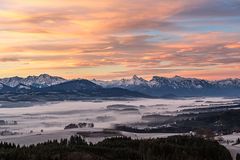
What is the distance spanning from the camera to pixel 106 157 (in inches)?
5217

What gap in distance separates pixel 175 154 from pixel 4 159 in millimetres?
48818

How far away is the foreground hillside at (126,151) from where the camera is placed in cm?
12356

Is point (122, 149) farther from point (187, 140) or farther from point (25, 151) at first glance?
point (187, 140)

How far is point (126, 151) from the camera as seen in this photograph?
A: 5581 inches

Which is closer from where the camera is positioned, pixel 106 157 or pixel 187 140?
pixel 106 157

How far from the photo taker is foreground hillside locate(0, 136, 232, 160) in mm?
123562

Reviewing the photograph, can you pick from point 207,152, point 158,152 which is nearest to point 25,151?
point 158,152

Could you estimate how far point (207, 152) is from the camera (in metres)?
161

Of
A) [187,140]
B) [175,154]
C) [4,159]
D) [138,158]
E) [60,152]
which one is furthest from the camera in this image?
[187,140]

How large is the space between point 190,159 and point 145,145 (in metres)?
18.1

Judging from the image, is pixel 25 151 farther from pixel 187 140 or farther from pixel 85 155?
pixel 187 140

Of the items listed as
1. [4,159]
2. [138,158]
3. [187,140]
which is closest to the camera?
[4,159]

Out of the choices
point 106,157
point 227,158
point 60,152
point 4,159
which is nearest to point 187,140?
point 227,158

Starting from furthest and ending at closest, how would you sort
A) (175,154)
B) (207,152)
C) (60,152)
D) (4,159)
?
1. (207,152)
2. (175,154)
3. (60,152)
4. (4,159)
